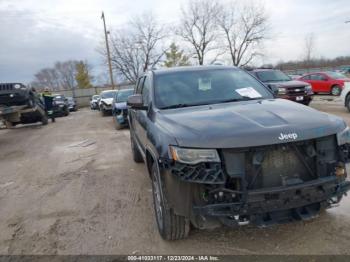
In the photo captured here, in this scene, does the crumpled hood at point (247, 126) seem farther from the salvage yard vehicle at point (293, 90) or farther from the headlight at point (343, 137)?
the salvage yard vehicle at point (293, 90)

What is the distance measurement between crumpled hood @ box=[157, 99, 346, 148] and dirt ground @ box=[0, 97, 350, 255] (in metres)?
1.14

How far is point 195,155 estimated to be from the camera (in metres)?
2.69

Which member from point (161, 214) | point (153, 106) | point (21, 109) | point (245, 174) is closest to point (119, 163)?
point (153, 106)

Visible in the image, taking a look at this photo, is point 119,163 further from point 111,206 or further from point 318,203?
point 318,203

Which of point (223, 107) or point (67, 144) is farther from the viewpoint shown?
point (67, 144)

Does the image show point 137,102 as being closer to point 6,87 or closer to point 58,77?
point 6,87

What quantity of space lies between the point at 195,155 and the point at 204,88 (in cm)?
168

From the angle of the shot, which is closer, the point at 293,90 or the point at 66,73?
the point at 293,90

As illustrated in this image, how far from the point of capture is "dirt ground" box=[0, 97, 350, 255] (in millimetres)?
3201

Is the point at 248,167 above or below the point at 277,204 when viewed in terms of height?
above

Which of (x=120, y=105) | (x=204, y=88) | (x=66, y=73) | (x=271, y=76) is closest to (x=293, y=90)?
(x=271, y=76)

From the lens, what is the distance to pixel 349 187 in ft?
9.71

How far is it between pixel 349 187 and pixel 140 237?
2.18m

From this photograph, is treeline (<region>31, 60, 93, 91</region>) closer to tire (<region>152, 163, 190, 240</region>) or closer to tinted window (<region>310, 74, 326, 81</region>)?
tinted window (<region>310, 74, 326, 81</region>)
